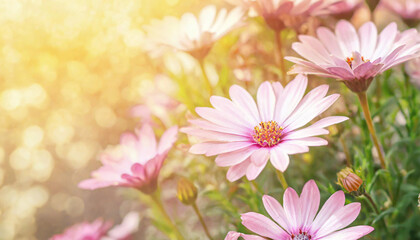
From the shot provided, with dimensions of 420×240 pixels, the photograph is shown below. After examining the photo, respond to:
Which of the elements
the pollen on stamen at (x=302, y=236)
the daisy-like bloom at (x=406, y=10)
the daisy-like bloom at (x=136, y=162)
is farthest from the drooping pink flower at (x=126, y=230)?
the daisy-like bloom at (x=406, y=10)

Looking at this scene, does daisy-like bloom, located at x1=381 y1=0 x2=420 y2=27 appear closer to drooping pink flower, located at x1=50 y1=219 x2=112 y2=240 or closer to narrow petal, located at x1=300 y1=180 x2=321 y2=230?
narrow petal, located at x1=300 y1=180 x2=321 y2=230

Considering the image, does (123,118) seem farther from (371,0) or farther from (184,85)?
(371,0)

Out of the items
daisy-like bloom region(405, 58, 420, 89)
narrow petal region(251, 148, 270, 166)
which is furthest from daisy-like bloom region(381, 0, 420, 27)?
narrow petal region(251, 148, 270, 166)

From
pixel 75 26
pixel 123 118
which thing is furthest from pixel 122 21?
pixel 123 118

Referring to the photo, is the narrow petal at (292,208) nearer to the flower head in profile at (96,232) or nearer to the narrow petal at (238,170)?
the narrow petal at (238,170)

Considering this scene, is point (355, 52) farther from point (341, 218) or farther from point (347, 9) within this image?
point (347, 9)
